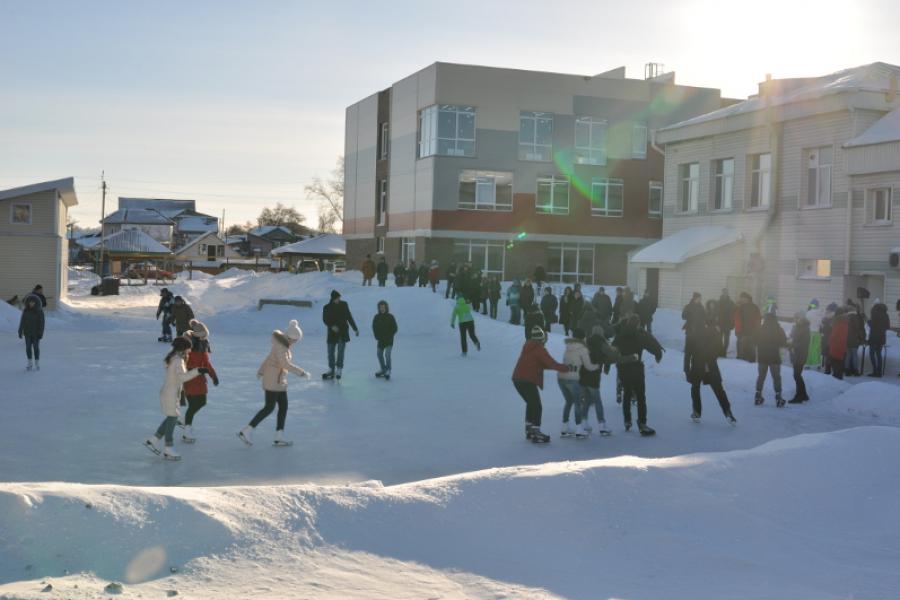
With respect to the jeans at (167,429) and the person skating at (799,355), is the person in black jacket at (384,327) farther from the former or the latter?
the person skating at (799,355)

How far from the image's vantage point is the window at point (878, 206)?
26.5 m

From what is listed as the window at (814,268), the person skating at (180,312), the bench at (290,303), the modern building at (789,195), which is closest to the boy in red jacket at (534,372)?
the person skating at (180,312)

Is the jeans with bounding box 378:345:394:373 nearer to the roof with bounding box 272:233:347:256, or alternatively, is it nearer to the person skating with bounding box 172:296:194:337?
the person skating with bounding box 172:296:194:337

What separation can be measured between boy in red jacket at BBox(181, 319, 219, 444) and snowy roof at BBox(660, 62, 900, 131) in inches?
852

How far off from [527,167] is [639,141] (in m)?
6.43

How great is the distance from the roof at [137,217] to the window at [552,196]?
84.1 m

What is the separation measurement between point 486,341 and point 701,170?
1329 cm

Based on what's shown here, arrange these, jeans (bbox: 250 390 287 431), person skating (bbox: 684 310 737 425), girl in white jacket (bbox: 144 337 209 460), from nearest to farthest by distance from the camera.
→ girl in white jacket (bbox: 144 337 209 460), jeans (bbox: 250 390 287 431), person skating (bbox: 684 310 737 425)

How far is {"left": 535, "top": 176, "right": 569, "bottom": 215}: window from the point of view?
45812 millimetres

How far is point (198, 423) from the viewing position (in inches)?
537

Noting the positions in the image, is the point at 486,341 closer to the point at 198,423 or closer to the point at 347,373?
the point at 347,373

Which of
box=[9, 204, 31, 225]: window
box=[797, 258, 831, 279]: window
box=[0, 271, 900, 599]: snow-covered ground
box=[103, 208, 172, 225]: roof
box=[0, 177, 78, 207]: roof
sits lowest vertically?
box=[0, 271, 900, 599]: snow-covered ground

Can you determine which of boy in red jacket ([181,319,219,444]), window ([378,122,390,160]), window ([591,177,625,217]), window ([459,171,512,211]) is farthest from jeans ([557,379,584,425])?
window ([378,122,390,160])

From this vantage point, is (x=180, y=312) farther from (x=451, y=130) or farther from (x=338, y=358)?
(x=451, y=130)
